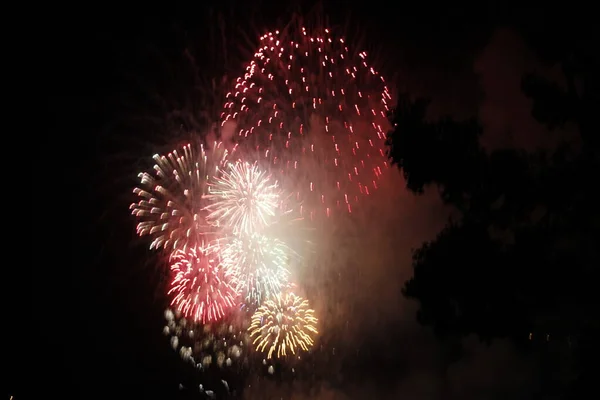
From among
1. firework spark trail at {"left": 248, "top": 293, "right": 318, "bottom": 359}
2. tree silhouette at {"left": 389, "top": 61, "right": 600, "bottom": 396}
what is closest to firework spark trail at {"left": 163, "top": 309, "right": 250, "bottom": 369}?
firework spark trail at {"left": 248, "top": 293, "right": 318, "bottom": 359}

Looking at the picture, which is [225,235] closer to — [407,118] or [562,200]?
[407,118]

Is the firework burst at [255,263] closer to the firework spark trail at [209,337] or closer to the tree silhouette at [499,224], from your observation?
the firework spark trail at [209,337]

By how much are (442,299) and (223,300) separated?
275 inches

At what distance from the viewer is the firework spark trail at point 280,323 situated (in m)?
15.7

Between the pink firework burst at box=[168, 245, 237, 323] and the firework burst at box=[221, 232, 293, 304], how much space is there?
0.82 ft

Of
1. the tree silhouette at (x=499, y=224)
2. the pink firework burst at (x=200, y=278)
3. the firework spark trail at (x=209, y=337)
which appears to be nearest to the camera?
the tree silhouette at (x=499, y=224)

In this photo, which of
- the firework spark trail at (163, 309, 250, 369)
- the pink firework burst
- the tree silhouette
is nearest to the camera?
the tree silhouette

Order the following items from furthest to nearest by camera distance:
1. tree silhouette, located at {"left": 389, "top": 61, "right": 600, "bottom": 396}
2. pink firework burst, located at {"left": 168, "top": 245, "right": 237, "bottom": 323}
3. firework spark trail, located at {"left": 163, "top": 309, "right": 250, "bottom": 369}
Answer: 1. firework spark trail, located at {"left": 163, "top": 309, "right": 250, "bottom": 369}
2. pink firework burst, located at {"left": 168, "top": 245, "right": 237, "bottom": 323}
3. tree silhouette, located at {"left": 389, "top": 61, "right": 600, "bottom": 396}

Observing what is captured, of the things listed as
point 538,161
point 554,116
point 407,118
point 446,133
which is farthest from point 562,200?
point 407,118

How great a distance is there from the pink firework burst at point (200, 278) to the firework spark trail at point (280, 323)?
5.49ft

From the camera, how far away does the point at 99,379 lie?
76.3 ft

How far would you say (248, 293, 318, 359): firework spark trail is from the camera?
15734 millimetres

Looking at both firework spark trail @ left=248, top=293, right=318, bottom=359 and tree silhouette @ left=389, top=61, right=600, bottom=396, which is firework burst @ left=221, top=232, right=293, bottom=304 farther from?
tree silhouette @ left=389, top=61, right=600, bottom=396

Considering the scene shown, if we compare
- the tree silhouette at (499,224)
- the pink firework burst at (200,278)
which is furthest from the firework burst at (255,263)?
the tree silhouette at (499,224)
